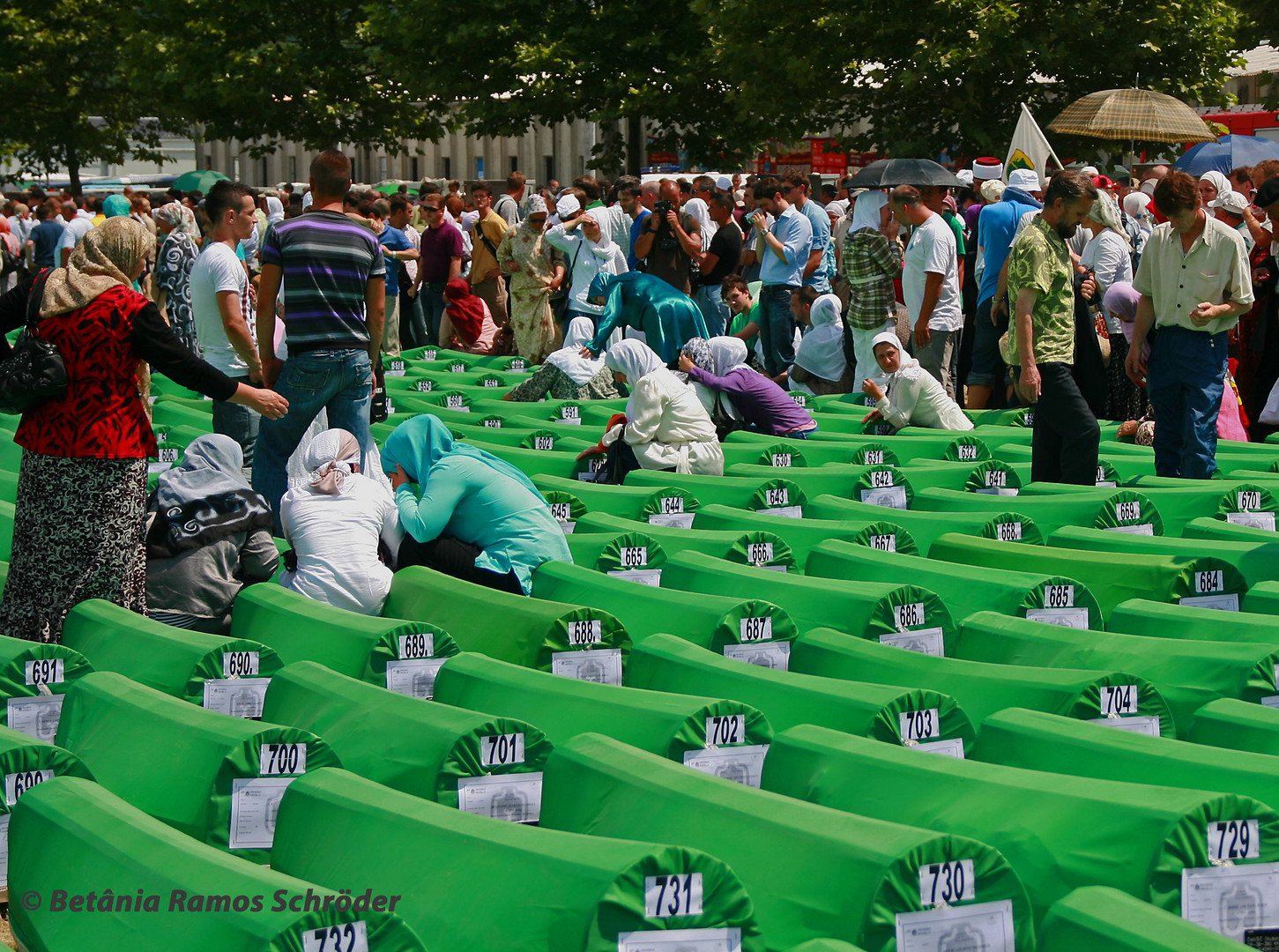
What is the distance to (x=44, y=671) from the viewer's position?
159 inches

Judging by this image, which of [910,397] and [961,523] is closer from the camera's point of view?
[961,523]

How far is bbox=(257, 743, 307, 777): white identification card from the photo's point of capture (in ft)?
10.9

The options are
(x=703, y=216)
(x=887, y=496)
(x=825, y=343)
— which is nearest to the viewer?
Result: (x=887, y=496)

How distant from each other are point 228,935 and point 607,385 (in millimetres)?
7495

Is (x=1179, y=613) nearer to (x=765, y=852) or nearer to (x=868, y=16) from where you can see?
(x=765, y=852)

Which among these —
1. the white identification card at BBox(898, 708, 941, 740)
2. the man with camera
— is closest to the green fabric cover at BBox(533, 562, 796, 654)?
the white identification card at BBox(898, 708, 941, 740)

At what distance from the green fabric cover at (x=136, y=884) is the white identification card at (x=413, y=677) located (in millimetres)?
1166

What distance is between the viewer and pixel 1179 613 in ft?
13.8

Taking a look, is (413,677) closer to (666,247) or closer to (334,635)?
(334,635)

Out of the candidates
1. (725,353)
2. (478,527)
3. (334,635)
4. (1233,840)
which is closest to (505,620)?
(334,635)

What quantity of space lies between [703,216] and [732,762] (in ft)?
35.9

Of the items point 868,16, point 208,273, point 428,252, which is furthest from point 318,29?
point 208,273

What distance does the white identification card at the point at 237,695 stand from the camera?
4047mm

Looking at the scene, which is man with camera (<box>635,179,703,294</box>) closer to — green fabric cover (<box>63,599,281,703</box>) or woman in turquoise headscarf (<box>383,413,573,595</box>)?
woman in turquoise headscarf (<box>383,413,573,595</box>)
